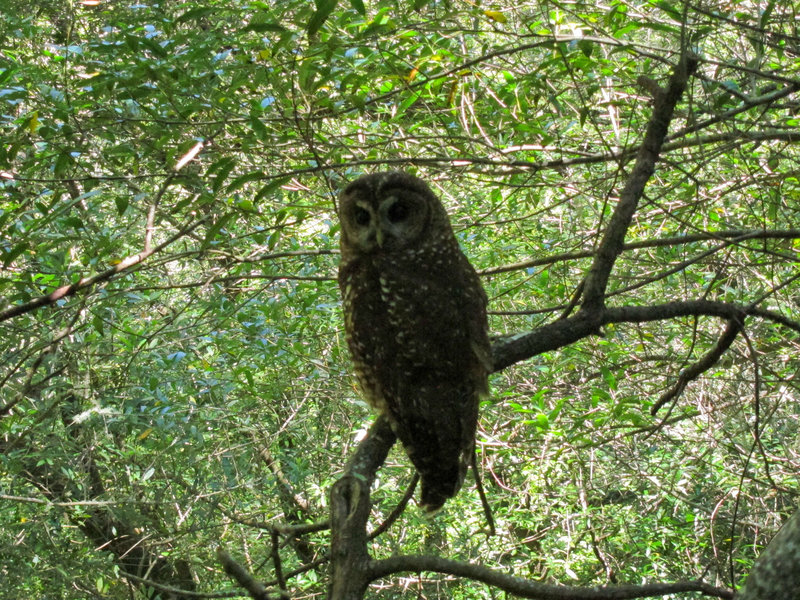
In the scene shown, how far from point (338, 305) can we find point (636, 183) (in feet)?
6.40

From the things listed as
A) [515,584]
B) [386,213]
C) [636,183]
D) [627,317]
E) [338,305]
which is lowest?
[515,584]

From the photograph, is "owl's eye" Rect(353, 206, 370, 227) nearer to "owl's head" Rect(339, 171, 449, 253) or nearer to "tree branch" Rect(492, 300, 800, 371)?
"owl's head" Rect(339, 171, 449, 253)

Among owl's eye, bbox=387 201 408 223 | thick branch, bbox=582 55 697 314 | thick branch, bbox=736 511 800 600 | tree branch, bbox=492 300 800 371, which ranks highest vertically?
owl's eye, bbox=387 201 408 223

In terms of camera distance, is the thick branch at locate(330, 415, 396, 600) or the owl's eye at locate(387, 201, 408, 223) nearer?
the thick branch at locate(330, 415, 396, 600)

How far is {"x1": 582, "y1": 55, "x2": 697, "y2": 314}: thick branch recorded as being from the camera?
6.35 ft

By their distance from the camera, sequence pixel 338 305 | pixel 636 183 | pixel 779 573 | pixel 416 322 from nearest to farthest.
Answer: pixel 779 573 < pixel 636 183 < pixel 416 322 < pixel 338 305

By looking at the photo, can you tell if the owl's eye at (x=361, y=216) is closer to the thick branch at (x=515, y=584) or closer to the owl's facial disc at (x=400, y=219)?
the owl's facial disc at (x=400, y=219)

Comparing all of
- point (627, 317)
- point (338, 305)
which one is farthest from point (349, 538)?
point (338, 305)

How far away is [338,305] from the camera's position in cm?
370

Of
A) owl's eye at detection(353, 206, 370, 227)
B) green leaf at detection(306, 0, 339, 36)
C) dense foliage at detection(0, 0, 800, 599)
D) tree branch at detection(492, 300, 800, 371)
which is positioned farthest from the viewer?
dense foliage at detection(0, 0, 800, 599)

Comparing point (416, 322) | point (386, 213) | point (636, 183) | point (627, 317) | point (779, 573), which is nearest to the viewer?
point (779, 573)

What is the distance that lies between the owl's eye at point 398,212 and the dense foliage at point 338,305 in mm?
413

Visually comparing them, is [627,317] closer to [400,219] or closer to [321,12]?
[400,219]

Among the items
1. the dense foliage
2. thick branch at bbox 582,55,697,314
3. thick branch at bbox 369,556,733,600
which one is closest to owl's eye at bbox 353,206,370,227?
the dense foliage
